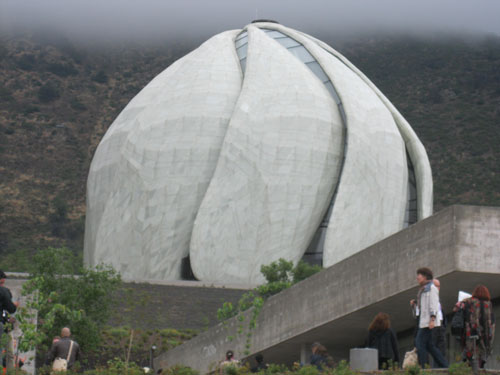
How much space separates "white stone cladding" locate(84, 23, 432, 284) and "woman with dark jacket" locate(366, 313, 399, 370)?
23862 millimetres

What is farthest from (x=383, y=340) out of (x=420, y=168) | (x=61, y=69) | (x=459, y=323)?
(x=61, y=69)

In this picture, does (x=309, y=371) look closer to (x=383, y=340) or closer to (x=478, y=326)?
(x=383, y=340)

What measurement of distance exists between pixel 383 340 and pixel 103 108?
72584 mm

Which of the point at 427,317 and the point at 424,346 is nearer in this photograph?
the point at 427,317

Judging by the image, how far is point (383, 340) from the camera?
1248 centimetres

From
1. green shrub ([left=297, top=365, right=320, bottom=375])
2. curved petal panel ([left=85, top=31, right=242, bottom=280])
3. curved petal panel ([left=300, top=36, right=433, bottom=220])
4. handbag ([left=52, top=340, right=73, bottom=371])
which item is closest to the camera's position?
green shrub ([left=297, top=365, right=320, bottom=375])

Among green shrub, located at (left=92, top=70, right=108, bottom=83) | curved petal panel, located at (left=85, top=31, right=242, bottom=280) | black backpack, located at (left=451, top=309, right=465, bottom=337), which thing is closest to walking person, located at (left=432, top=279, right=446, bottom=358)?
black backpack, located at (left=451, top=309, right=465, bottom=337)

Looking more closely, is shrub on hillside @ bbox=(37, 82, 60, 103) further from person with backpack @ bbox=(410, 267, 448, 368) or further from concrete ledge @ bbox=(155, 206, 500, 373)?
person with backpack @ bbox=(410, 267, 448, 368)

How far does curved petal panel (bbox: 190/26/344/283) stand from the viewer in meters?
36.7

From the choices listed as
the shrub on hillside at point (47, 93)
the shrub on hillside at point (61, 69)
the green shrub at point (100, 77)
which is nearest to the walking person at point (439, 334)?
the shrub on hillside at point (47, 93)

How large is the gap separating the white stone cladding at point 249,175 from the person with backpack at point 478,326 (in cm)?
2490

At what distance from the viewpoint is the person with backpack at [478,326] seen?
1143 cm

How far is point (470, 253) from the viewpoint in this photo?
13266mm

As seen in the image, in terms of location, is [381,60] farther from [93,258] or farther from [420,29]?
[93,258]
